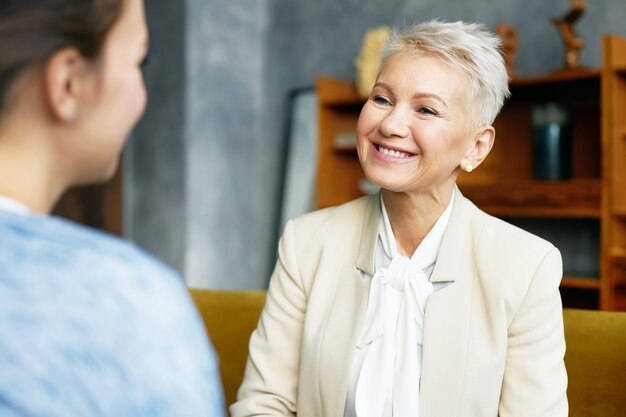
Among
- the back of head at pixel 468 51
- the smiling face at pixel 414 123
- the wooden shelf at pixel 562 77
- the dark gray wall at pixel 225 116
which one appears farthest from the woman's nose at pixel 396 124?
the dark gray wall at pixel 225 116

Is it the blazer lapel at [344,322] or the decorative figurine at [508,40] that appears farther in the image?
the decorative figurine at [508,40]

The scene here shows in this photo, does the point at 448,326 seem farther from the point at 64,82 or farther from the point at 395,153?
the point at 64,82

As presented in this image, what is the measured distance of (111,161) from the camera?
75 centimetres

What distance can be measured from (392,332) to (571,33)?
2.83m

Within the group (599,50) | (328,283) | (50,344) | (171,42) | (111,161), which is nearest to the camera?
(50,344)

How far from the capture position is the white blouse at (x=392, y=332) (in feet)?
4.93

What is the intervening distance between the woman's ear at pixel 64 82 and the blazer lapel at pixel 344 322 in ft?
3.25

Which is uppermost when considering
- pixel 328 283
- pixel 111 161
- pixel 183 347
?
pixel 111 161

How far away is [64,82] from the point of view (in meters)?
0.68

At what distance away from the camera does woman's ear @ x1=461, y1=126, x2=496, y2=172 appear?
1671 mm

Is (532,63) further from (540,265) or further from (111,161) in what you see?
(111,161)

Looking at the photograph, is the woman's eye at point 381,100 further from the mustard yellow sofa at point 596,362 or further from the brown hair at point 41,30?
the brown hair at point 41,30

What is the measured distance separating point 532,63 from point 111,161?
13.0 ft

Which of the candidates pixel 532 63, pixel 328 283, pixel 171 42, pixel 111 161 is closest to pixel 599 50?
pixel 532 63
